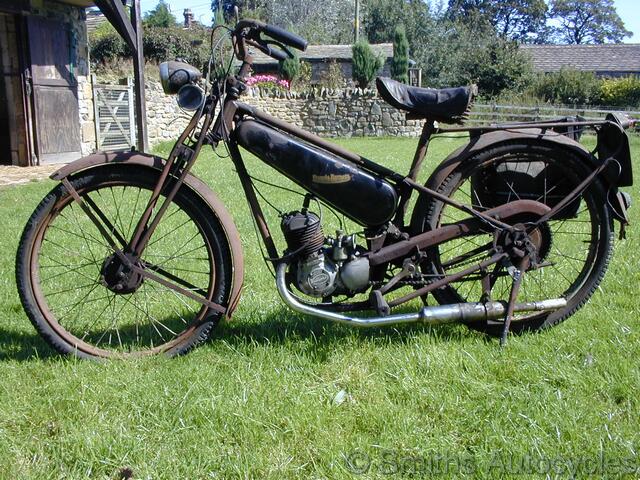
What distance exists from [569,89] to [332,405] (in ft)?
99.5

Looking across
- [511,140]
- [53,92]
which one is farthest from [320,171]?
[53,92]

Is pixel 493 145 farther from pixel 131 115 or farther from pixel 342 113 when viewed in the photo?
pixel 342 113

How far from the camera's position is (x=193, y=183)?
3.12m

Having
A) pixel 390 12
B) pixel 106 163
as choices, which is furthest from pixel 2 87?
pixel 390 12

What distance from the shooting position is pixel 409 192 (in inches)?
127

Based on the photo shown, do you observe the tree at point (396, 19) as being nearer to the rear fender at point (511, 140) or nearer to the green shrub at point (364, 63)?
the green shrub at point (364, 63)

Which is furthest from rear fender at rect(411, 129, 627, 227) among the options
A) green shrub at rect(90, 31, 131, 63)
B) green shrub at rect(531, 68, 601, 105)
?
green shrub at rect(531, 68, 601, 105)

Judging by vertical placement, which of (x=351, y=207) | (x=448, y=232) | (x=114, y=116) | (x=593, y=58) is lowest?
(x=114, y=116)

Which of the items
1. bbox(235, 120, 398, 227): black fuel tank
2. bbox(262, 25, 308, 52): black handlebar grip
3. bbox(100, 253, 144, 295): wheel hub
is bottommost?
bbox(100, 253, 144, 295): wheel hub

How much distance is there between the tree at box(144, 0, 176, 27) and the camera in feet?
119

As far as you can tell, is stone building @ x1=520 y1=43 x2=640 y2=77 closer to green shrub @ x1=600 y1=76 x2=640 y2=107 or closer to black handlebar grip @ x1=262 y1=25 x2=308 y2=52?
green shrub @ x1=600 y1=76 x2=640 y2=107

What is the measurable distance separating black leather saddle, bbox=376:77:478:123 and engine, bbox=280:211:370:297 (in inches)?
26.4

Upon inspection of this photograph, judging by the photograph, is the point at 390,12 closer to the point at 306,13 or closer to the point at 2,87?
the point at 306,13

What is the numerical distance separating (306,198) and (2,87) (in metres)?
12.0
